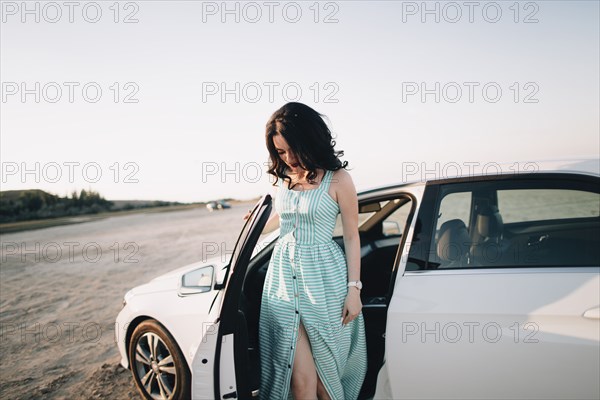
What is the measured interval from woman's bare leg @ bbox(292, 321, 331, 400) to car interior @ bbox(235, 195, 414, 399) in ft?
0.88

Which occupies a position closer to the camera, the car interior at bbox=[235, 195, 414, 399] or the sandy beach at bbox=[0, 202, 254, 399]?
the car interior at bbox=[235, 195, 414, 399]

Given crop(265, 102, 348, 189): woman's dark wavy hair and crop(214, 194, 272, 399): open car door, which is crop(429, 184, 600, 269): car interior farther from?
crop(214, 194, 272, 399): open car door

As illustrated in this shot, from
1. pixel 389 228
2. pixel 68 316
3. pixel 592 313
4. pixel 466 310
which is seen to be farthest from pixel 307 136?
pixel 68 316

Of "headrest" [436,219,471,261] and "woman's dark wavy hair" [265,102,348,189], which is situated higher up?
"woman's dark wavy hair" [265,102,348,189]

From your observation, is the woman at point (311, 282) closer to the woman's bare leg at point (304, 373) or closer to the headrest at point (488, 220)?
the woman's bare leg at point (304, 373)

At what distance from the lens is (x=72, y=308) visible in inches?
218

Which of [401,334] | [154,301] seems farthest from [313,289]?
[154,301]

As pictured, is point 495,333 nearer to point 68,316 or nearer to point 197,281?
point 197,281

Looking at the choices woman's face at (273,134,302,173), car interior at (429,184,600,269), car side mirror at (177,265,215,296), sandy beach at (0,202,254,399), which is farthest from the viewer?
sandy beach at (0,202,254,399)

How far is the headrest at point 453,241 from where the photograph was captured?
2079 mm

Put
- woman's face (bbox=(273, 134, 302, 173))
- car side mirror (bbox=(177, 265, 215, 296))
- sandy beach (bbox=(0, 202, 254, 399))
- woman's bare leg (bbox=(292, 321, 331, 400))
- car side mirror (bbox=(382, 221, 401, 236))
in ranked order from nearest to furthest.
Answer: woman's bare leg (bbox=(292, 321, 331, 400)) → woman's face (bbox=(273, 134, 302, 173)) → car side mirror (bbox=(177, 265, 215, 296)) → sandy beach (bbox=(0, 202, 254, 399)) → car side mirror (bbox=(382, 221, 401, 236))

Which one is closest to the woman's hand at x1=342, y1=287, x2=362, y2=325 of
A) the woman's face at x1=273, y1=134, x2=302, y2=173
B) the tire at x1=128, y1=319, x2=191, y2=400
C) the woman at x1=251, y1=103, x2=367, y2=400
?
the woman at x1=251, y1=103, x2=367, y2=400

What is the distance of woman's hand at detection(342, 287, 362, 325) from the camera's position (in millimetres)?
2029

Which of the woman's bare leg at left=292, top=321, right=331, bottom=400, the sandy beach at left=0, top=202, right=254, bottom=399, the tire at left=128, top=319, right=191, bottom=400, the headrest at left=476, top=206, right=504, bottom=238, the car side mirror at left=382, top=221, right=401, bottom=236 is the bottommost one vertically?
the sandy beach at left=0, top=202, right=254, bottom=399
